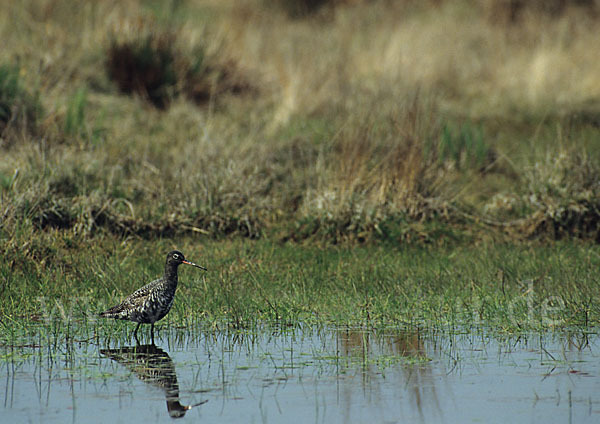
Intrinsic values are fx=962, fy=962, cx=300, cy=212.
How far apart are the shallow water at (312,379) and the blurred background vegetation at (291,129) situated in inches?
142

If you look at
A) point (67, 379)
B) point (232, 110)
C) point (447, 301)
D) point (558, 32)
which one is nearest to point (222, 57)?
point (232, 110)

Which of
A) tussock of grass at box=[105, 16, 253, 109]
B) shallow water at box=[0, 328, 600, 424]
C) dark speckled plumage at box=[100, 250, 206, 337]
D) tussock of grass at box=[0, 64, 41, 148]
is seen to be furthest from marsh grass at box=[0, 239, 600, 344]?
tussock of grass at box=[105, 16, 253, 109]

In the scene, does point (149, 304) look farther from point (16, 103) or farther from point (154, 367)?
point (16, 103)

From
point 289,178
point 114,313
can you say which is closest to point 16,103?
point 289,178

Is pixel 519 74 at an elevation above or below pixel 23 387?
above

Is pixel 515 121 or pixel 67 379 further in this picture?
pixel 515 121

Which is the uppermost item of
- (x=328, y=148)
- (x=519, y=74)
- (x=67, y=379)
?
(x=519, y=74)

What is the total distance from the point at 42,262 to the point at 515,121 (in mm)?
10290

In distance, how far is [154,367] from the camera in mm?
6867

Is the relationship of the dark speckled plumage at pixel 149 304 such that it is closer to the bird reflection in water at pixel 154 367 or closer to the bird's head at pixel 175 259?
the bird's head at pixel 175 259

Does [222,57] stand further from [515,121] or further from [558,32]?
[558,32]

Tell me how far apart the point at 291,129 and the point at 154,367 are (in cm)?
984

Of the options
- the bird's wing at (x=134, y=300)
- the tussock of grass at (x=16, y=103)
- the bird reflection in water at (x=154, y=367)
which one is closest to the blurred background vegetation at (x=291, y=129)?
the tussock of grass at (x=16, y=103)

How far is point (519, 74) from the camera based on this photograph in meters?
20.0
